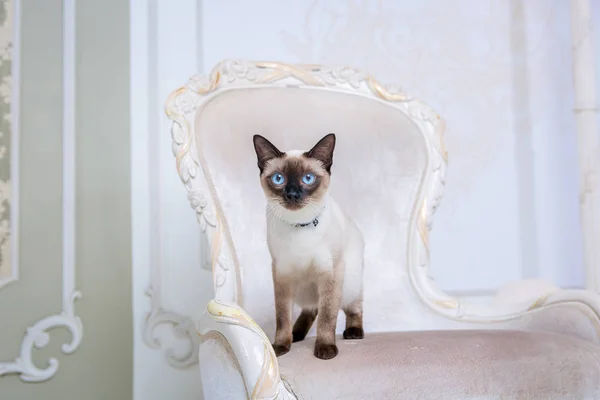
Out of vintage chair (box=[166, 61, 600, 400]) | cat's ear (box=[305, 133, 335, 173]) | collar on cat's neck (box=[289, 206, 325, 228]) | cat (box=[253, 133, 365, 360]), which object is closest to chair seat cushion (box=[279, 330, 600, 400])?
vintage chair (box=[166, 61, 600, 400])

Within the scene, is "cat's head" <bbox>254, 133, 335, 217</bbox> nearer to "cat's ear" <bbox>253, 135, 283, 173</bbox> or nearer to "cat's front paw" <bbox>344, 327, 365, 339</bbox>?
"cat's ear" <bbox>253, 135, 283, 173</bbox>

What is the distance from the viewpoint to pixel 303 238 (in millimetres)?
1226

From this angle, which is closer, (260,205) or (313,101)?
(260,205)

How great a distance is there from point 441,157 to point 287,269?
21.6 inches

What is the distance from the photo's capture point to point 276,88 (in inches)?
58.4

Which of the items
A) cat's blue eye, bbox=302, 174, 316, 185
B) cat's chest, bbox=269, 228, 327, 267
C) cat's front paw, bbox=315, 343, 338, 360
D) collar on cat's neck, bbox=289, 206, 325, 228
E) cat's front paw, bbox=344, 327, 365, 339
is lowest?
cat's front paw, bbox=344, 327, 365, 339

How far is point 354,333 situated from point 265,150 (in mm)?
448

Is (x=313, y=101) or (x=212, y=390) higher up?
(x=313, y=101)

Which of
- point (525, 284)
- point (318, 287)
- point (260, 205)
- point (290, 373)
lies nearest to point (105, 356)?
point (260, 205)

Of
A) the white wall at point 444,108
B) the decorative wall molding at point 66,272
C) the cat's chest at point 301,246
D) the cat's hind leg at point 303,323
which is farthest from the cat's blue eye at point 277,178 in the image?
the decorative wall molding at point 66,272

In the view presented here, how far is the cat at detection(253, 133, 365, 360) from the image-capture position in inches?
47.0

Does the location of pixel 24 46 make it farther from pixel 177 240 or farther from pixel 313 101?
→ pixel 313 101

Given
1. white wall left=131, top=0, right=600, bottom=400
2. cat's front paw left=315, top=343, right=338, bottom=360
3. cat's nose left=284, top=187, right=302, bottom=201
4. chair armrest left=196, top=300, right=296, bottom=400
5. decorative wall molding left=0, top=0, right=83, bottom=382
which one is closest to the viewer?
chair armrest left=196, top=300, right=296, bottom=400

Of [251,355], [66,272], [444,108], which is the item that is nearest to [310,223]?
[251,355]
